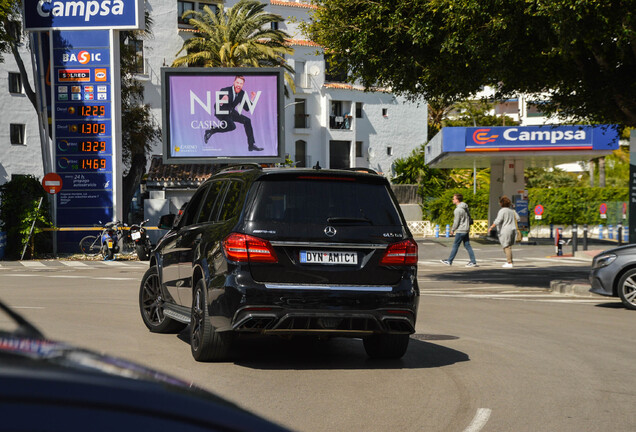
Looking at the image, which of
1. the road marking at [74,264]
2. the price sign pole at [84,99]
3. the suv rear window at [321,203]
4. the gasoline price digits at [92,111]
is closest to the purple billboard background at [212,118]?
the price sign pole at [84,99]

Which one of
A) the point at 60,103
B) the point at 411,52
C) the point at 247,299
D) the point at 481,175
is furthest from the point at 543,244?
the point at 247,299

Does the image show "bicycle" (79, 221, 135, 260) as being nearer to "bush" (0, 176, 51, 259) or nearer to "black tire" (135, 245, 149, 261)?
"black tire" (135, 245, 149, 261)

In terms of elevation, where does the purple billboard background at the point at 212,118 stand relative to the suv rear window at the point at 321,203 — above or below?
above

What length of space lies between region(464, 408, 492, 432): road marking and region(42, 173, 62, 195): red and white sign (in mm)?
24957

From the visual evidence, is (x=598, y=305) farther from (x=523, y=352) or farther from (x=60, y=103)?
(x=60, y=103)

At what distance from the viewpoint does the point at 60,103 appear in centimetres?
3112

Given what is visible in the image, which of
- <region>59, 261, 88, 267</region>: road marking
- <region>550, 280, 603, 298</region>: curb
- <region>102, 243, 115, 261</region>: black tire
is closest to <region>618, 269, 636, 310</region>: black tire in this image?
<region>550, 280, 603, 298</region>: curb

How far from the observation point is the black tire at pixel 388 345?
885cm

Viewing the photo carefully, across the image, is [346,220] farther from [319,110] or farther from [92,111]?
[319,110]

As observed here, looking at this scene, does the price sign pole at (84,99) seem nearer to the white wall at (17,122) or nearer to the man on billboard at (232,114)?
the man on billboard at (232,114)

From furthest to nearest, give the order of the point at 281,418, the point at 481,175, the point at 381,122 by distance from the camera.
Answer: the point at 381,122
the point at 481,175
the point at 281,418

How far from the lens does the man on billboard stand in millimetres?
→ 34375

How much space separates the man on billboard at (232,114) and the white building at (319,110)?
2847cm

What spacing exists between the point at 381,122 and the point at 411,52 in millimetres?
58824
